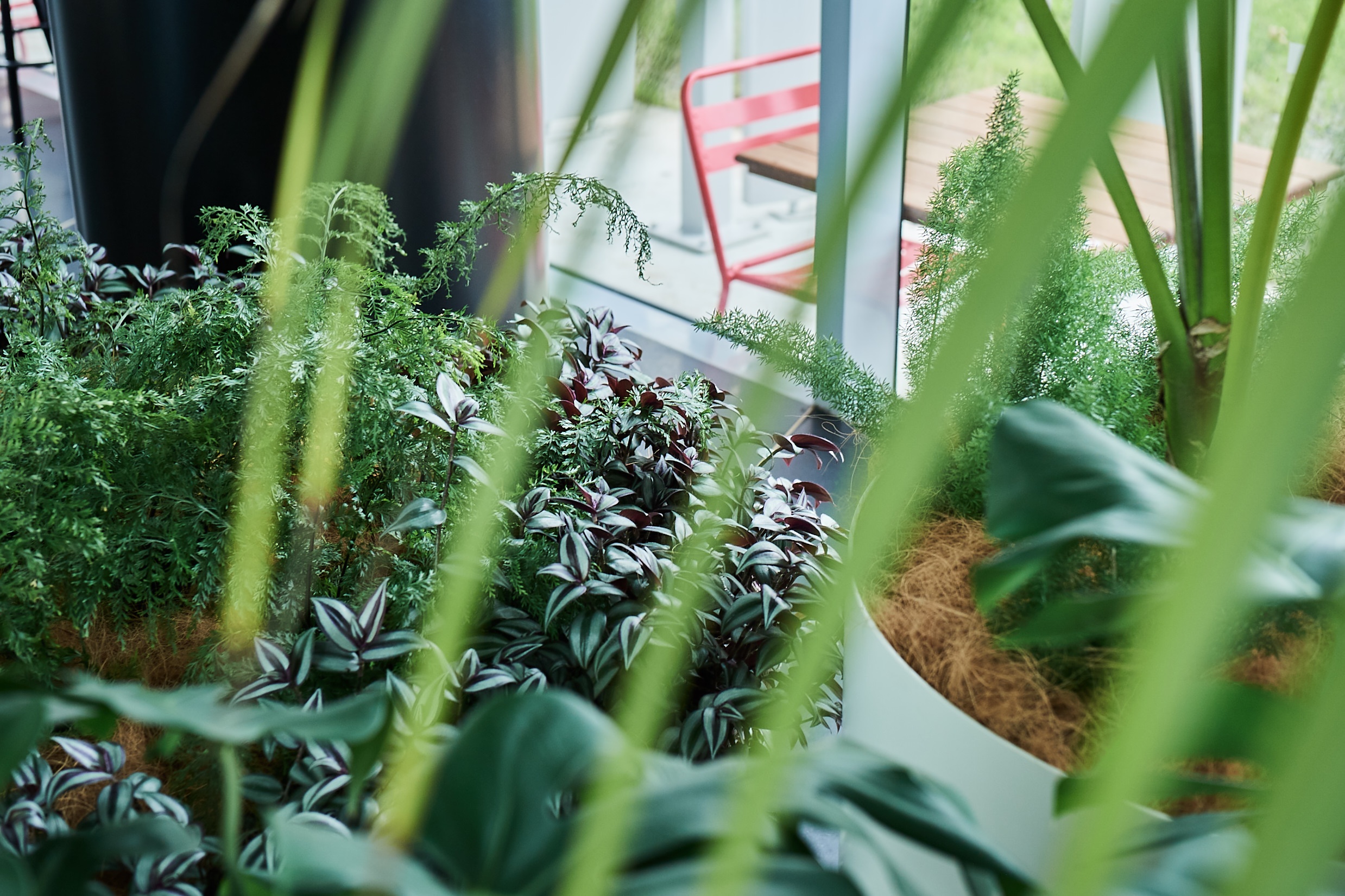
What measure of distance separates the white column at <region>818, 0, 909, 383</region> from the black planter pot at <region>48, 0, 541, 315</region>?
487 millimetres

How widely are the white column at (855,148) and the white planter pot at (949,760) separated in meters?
0.98

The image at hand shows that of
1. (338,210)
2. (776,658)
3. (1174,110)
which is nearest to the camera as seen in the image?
(1174,110)

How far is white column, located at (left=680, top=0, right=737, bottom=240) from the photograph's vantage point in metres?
2.74

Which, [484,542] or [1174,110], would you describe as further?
[484,542]

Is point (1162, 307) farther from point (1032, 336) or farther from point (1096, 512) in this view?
point (1096, 512)

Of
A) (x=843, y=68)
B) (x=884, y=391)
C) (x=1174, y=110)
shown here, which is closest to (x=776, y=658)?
(x=884, y=391)

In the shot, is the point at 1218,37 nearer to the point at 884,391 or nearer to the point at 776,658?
the point at 884,391

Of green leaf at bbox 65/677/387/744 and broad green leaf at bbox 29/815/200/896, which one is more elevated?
green leaf at bbox 65/677/387/744

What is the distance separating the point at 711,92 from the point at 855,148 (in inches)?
54.6

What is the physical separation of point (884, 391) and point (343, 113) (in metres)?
0.67

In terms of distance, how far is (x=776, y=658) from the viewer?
0.90 meters

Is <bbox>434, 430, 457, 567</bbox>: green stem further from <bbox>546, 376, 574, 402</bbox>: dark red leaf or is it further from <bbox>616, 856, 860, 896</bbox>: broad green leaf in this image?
<bbox>616, 856, 860, 896</bbox>: broad green leaf

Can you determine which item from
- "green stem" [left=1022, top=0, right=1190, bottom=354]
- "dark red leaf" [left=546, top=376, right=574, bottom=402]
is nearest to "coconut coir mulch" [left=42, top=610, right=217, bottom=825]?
"dark red leaf" [left=546, top=376, right=574, bottom=402]

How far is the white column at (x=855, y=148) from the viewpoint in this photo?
1.71m
